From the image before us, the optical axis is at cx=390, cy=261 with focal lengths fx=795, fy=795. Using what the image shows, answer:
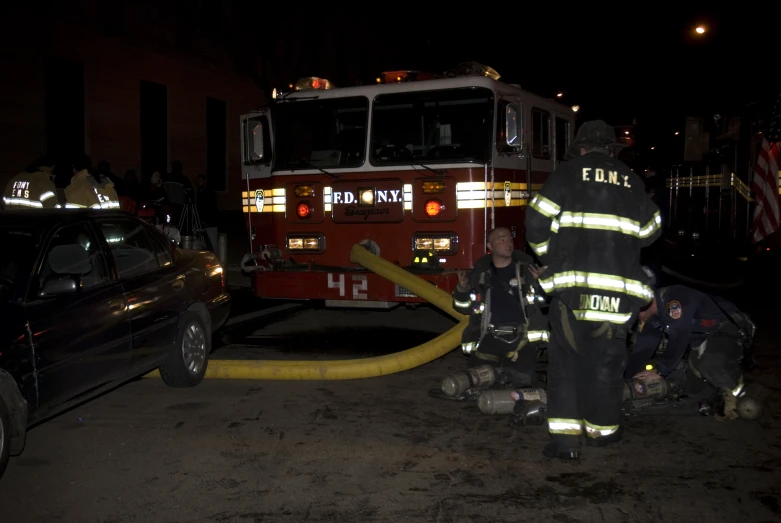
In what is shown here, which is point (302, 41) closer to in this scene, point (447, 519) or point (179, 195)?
point (179, 195)

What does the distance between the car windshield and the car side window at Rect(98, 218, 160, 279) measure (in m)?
0.62

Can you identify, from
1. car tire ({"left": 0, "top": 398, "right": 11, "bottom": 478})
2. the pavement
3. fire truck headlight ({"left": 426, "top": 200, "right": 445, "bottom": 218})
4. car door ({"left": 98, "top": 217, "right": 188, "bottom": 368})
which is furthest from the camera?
fire truck headlight ({"left": 426, "top": 200, "right": 445, "bottom": 218})

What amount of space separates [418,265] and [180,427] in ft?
11.4

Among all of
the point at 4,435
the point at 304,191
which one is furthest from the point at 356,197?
the point at 4,435

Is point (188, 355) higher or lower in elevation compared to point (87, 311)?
lower

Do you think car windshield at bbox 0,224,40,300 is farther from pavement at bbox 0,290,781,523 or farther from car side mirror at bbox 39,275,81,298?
pavement at bbox 0,290,781,523

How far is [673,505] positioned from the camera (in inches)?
152

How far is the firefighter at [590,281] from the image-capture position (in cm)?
448

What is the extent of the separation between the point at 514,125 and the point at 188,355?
3781 millimetres

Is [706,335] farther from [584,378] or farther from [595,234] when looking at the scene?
[595,234]

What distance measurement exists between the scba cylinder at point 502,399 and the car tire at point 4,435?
110 inches

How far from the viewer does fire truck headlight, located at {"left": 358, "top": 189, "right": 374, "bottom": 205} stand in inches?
324

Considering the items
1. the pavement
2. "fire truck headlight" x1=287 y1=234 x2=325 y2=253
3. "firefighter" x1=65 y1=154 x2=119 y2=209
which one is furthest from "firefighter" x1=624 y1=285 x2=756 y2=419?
"firefighter" x1=65 y1=154 x2=119 y2=209

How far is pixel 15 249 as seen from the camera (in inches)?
188
